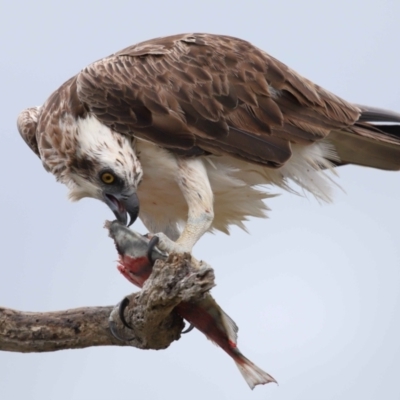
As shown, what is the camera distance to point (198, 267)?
6.33m

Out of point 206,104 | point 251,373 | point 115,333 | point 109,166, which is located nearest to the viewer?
point 251,373

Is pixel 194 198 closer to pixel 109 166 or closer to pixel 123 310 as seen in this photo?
pixel 109 166

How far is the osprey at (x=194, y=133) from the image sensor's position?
786cm

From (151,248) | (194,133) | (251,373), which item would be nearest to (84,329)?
(151,248)

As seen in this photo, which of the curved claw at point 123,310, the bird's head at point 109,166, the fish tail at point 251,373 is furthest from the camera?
the bird's head at point 109,166

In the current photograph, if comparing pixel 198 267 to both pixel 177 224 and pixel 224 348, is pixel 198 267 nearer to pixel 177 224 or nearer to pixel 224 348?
pixel 224 348

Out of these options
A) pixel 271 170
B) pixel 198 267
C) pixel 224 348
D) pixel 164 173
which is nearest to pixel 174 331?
pixel 224 348

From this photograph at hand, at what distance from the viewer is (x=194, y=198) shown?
788 centimetres

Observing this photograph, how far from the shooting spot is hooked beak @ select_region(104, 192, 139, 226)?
7848 mm

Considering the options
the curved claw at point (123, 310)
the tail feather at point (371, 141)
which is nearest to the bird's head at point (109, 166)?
the curved claw at point (123, 310)

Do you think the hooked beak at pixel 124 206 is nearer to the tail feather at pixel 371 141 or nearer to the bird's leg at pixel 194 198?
the bird's leg at pixel 194 198

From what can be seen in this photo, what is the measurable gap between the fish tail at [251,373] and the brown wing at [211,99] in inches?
70.2

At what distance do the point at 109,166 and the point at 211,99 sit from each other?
1067 mm

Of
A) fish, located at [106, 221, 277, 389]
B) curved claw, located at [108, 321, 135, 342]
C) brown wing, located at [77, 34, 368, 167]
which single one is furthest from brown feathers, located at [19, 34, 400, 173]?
curved claw, located at [108, 321, 135, 342]
